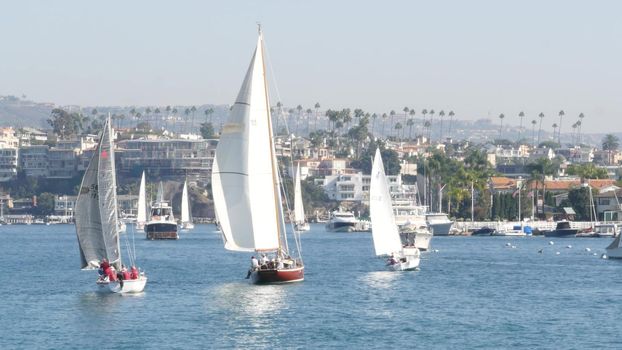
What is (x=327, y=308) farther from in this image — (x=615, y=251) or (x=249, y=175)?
(x=615, y=251)

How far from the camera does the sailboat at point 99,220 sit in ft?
227

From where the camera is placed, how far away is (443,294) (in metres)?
74.4

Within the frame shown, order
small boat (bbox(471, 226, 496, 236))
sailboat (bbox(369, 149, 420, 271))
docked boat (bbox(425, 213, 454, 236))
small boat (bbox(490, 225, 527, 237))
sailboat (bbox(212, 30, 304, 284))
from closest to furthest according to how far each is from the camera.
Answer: sailboat (bbox(212, 30, 304, 284)) → sailboat (bbox(369, 149, 420, 271)) → docked boat (bbox(425, 213, 454, 236)) → small boat (bbox(490, 225, 527, 237)) → small boat (bbox(471, 226, 496, 236))

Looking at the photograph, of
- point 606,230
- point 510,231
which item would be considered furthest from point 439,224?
point 606,230

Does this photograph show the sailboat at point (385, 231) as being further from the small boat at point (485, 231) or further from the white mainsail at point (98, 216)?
the small boat at point (485, 231)

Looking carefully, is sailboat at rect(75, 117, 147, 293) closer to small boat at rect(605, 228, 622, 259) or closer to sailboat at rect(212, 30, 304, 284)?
sailboat at rect(212, 30, 304, 284)

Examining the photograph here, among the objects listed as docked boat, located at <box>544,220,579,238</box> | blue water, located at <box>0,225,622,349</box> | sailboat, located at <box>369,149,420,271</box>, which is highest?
sailboat, located at <box>369,149,420,271</box>

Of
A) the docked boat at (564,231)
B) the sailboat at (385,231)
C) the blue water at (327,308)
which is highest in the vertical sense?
the sailboat at (385,231)

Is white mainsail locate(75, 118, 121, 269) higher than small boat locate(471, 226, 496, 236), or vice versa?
Answer: white mainsail locate(75, 118, 121, 269)

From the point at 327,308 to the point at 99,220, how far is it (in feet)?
40.3

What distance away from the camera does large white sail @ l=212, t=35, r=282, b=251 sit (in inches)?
2827

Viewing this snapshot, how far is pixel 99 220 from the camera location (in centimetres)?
6931

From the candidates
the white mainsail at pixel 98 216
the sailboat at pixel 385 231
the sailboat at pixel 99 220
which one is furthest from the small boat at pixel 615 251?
the white mainsail at pixel 98 216

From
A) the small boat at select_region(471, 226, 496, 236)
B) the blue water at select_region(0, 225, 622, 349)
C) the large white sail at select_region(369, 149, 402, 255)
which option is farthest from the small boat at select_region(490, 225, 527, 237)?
the large white sail at select_region(369, 149, 402, 255)
